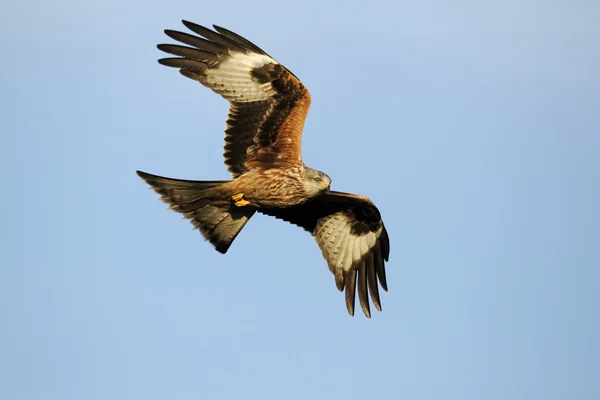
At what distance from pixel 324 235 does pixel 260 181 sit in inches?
74.0

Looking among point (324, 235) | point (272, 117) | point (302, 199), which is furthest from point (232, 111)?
point (324, 235)

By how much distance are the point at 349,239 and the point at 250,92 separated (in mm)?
2730

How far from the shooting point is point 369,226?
15.3 m

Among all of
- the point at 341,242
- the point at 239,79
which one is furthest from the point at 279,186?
the point at 341,242

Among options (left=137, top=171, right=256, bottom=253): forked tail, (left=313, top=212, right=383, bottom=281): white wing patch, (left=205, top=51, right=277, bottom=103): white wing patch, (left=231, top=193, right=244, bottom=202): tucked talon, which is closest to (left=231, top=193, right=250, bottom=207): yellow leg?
(left=231, top=193, right=244, bottom=202): tucked talon

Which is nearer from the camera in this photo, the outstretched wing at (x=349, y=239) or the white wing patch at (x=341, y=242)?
the outstretched wing at (x=349, y=239)

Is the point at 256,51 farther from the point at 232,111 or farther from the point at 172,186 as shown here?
the point at 172,186

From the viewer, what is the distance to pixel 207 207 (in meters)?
14.2

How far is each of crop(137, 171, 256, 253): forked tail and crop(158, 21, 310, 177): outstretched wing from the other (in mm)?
575

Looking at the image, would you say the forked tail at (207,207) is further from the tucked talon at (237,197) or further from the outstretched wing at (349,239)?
the outstretched wing at (349,239)

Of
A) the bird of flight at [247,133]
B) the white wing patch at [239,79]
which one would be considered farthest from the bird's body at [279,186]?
the white wing patch at [239,79]

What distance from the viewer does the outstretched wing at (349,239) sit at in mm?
15008

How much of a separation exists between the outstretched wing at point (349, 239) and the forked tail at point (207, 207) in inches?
28.1

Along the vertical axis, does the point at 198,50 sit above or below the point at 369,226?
above
